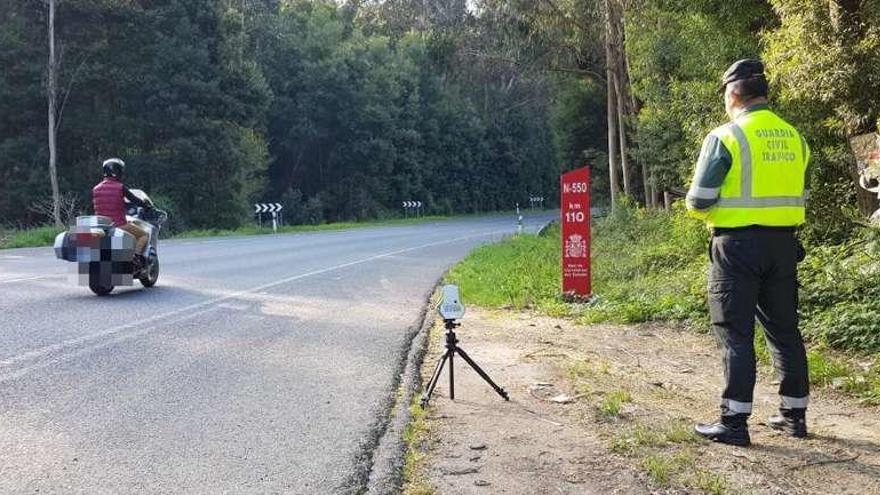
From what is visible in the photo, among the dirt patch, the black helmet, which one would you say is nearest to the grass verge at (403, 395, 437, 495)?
the dirt patch

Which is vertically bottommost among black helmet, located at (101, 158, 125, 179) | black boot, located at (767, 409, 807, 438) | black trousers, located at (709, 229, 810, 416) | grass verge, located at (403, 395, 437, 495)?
grass verge, located at (403, 395, 437, 495)

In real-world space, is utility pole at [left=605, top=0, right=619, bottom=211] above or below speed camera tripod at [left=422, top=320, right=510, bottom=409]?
above

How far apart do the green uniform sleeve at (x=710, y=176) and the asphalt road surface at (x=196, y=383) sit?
235 cm

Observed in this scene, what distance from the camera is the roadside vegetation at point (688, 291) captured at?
22.2 feet

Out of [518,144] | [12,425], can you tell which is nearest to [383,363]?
[12,425]

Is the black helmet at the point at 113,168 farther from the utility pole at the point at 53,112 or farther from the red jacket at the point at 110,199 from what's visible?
the utility pole at the point at 53,112

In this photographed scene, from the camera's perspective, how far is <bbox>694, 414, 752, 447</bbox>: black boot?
452cm

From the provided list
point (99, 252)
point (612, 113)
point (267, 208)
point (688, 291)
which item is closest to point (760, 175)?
point (688, 291)

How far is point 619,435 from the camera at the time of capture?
470 centimetres

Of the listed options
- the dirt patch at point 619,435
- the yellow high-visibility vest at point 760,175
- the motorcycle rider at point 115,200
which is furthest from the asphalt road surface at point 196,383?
the yellow high-visibility vest at point 760,175

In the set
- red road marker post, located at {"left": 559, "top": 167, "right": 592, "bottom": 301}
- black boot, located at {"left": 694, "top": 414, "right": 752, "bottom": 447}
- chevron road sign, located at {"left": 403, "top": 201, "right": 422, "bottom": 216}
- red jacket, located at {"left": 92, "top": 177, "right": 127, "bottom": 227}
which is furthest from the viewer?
chevron road sign, located at {"left": 403, "top": 201, "right": 422, "bottom": 216}

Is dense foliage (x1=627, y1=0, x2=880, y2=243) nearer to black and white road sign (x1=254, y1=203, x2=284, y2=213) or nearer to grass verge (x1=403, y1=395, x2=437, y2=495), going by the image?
grass verge (x1=403, y1=395, x2=437, y2=495)

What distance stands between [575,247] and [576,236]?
0.49ft

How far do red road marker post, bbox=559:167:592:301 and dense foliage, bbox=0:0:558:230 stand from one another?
18685mm
